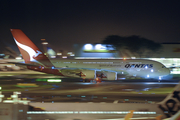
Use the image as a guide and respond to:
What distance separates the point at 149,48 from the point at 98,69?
1801 inches

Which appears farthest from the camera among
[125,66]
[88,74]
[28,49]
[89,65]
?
[89,65]

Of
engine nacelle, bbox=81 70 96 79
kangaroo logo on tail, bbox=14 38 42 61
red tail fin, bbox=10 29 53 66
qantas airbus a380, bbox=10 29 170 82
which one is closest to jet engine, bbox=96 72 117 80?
qantas airbus a380, bbox=10 29 170 82

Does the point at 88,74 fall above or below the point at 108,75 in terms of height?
above

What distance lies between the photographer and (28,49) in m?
26.2

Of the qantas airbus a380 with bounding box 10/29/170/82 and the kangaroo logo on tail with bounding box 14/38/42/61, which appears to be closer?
the qantas airbus a380 with bounding box 10/29/170/82

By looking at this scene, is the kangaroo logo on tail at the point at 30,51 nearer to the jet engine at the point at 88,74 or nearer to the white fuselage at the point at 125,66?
the white fuselage at the point at 125,66

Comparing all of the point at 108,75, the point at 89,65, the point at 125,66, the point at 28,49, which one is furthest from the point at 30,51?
the point at 125,66

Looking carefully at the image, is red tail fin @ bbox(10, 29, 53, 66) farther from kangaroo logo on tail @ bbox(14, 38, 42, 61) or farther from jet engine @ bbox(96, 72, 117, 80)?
jet engine @ bbox(96, 72, 117, 80)

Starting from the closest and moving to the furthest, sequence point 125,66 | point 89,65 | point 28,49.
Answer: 1. point 28,49
2. point 125,66
3. point 89,65

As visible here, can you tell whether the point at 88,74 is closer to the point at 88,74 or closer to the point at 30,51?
the point at 88,74

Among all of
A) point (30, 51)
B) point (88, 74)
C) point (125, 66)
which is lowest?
point (88, 74)

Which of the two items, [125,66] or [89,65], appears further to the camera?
[89,65]

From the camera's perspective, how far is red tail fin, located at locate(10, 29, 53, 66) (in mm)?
26031

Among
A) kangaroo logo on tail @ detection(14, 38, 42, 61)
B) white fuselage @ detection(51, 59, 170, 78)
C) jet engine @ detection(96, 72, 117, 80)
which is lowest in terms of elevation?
jet engine @ detection(96, 72, 117, 80)
